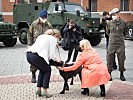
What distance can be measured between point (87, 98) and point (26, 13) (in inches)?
596

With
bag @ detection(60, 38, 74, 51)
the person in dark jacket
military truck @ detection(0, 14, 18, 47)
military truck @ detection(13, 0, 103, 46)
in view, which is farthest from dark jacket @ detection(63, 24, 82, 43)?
military truck @ detection(0, 14, 18, 47)

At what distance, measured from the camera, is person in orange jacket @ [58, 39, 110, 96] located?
314 inches

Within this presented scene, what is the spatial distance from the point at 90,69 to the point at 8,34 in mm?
12597

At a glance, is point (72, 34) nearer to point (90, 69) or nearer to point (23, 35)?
point (90, 69)

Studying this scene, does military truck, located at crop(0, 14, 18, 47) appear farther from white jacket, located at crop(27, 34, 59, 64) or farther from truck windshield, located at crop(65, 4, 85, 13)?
white jacket, located at crop(27, 34, 59, 64)

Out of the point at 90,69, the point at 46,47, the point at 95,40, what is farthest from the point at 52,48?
→ the point at 95,40

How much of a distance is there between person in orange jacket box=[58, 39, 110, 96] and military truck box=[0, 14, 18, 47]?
40.1 feet

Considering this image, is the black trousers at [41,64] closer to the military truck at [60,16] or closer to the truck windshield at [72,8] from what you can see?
the military truck at [60,16]

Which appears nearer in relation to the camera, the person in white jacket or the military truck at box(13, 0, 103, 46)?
the person in white jacket

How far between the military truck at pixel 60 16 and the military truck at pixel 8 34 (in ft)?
4.60

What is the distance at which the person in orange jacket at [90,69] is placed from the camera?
799 cm

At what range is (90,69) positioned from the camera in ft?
26.4

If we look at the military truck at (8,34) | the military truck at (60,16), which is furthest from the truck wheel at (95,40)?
the military truck at (8,34)

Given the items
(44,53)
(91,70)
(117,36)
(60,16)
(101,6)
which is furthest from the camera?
(101,6)
